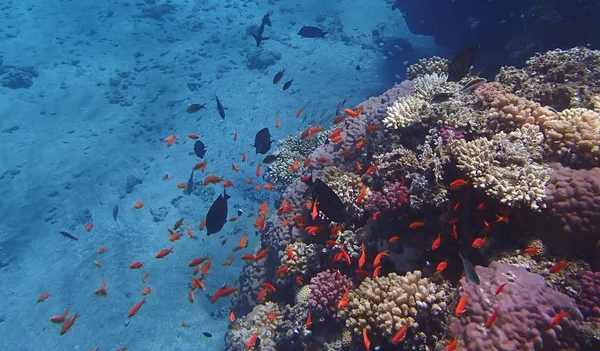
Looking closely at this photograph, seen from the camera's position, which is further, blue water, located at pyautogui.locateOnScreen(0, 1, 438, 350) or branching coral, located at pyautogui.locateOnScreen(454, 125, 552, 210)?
blue water, located at pyautogui.locateOnScreen(0, 1, 438, 350)

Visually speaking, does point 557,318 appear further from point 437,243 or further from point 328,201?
point 328,201

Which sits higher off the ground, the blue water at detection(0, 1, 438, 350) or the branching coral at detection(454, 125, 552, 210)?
the branching coral at detection(454, 125, 552, 210)

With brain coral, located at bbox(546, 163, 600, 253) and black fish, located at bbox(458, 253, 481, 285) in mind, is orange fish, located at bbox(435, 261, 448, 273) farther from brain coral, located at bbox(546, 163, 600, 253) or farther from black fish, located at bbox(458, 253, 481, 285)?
brain coral, located at bbox(546, 163, 600, 253)

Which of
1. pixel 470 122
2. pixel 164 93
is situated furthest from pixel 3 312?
pixel 470 122

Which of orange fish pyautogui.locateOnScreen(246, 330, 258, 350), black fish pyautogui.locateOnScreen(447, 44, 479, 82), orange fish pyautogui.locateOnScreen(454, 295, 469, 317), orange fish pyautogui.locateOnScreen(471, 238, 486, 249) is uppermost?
black fish pyautogui.locateOnScreen(447, 44, 479, 82)

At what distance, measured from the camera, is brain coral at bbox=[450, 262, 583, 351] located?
3199 mm

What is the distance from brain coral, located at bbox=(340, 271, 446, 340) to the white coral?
228 centimetres

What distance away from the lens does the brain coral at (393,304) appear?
155 inches

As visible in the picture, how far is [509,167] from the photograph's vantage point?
13.7ft

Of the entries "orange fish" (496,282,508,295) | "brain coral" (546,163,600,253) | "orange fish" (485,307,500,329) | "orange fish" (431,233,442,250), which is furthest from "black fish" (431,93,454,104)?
"orange fish" (485,307,500,329)

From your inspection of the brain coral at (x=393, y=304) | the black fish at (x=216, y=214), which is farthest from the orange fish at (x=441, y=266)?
the black fish at (x=216, y=214)

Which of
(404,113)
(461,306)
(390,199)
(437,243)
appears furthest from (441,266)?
(404,113)

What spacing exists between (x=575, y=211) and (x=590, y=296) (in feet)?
3.05

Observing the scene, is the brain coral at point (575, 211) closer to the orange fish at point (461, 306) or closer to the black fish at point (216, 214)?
the orange fish at point (461, 306)
